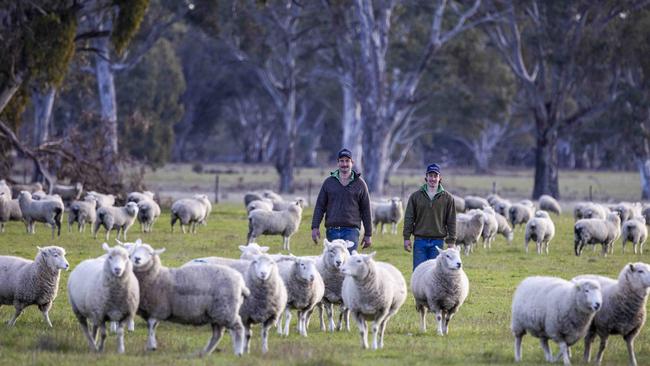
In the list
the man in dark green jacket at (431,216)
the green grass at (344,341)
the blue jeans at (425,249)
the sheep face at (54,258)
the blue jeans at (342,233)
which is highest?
the man in dark green jacket at (431,216)

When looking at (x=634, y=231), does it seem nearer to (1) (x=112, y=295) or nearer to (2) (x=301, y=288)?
(2) (x=301, y=288)

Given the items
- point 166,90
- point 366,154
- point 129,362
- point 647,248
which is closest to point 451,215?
point 129,362

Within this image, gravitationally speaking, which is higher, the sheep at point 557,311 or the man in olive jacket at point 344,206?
the man in olive jacket at point 344,206

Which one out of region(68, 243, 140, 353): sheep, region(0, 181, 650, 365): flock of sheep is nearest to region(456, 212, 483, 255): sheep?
region(0, 181, 650, 365): flock of sheep

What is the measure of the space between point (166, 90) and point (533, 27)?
31.0 meters

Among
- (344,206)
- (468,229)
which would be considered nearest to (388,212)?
(468,229)

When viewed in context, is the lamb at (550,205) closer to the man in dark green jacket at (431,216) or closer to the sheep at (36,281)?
the man in dark green jacket at (431,216)

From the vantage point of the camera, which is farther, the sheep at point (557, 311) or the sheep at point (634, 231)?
the sheep at point (634, 231)

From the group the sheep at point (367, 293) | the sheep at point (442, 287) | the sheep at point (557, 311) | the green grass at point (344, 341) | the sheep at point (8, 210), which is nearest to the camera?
the green grass at point (344, 341)

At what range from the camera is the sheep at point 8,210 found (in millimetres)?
25688

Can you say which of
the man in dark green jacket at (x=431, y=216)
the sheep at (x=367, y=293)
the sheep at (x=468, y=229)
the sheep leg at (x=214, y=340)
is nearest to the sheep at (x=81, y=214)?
the sheep at (x=468, y=229)

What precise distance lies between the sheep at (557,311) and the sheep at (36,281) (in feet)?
17.4

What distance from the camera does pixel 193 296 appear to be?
1102 centimetres

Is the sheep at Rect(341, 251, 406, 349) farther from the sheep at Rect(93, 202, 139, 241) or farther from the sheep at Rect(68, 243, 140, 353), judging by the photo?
the sheep at Rect(93, 202, 139, 241)
